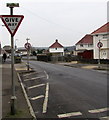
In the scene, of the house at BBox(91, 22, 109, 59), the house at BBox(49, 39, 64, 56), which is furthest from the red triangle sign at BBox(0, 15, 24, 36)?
the house at BBox(49, 39, 64, 56)

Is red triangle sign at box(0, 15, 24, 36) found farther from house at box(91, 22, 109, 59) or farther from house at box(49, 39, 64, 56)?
house at box(49, 39, 64, 56)

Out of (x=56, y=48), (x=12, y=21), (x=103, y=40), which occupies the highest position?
(x=56, y=48)

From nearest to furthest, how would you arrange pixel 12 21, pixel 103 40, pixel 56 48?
pixel 12 21 → pixel 103 40 → pixel 56 48

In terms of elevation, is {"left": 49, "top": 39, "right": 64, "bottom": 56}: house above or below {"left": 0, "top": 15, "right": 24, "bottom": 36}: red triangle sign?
above

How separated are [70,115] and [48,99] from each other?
2.58m

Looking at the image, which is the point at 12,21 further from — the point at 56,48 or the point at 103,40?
the point at 56,48

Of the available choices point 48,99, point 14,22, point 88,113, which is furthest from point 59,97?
point 14,22

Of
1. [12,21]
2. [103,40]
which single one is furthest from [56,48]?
[12,21]

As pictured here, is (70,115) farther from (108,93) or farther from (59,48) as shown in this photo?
(59,48)

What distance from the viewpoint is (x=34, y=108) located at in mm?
8242

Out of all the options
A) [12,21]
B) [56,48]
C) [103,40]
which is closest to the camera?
[12,21]

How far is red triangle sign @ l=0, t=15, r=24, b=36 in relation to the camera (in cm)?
713

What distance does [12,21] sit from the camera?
7.15 meters

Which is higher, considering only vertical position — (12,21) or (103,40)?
(103,40)
